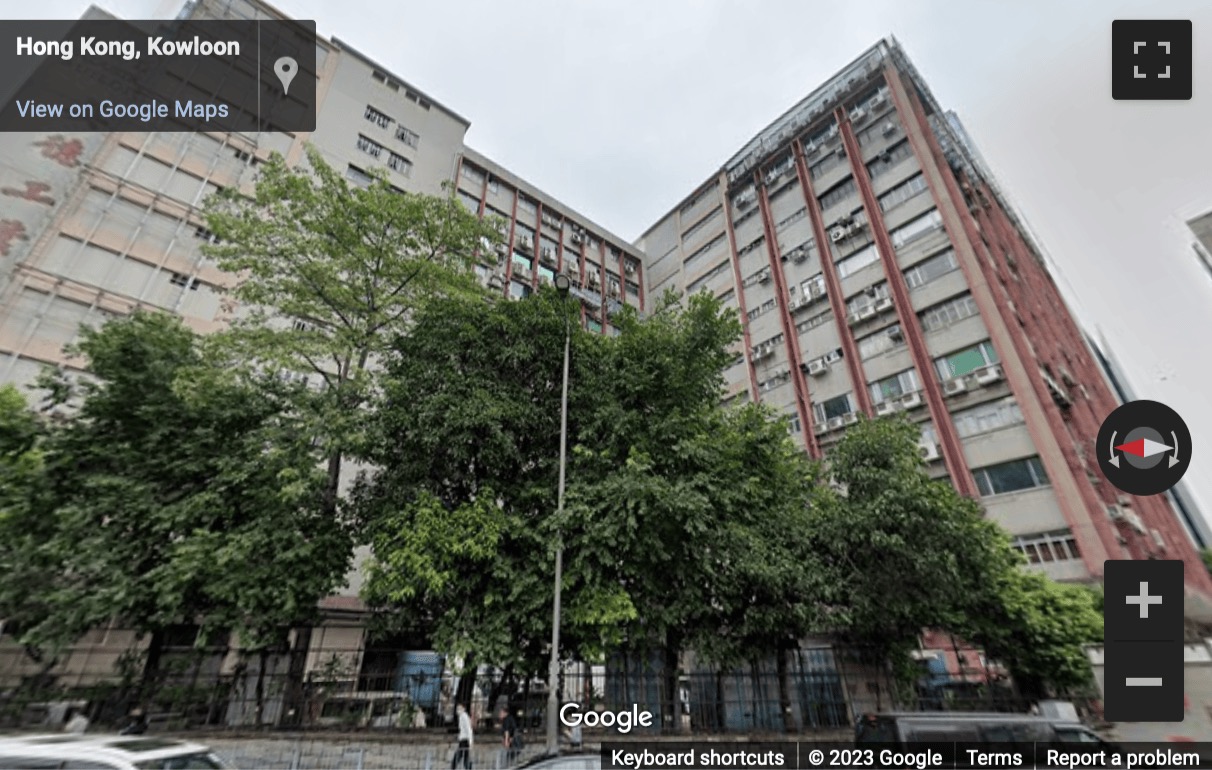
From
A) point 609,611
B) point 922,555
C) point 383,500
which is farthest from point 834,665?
point 383,500

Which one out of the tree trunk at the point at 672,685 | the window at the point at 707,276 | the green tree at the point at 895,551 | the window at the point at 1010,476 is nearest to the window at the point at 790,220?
the window at the point at 707,276

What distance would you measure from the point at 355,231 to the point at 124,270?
15.5 metres

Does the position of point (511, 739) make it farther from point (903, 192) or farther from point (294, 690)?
point (903, 192)

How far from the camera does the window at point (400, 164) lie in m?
33.2

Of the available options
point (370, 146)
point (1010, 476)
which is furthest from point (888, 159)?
point (370, 146)

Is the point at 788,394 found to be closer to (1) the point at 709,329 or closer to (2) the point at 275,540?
(1) the point at 709,329

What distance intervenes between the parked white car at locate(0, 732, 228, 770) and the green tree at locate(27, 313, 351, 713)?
4.97 meters

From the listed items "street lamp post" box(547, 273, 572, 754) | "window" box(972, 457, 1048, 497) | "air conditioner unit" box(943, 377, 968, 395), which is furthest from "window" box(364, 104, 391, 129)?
"window" box(972, 457, 1048, 497)

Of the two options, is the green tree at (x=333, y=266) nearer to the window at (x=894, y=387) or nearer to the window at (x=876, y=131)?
the window at (x=894, y=387)

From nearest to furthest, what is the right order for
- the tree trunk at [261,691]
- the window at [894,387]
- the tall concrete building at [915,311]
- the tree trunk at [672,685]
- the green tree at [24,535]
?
1. the green tree at [24,535]
2. the tree trunk at [261,691]
3. the tree trunk at [672,685]
4. the tall concrete building at [915,311]
5. the window at [894,387]

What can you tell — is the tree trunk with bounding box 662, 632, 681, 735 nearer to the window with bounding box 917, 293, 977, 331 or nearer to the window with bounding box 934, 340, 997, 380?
the window with bounding box 934, 340, 997, 380

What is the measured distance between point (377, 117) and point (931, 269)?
109 ft

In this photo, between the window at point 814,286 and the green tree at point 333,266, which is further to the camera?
the window at point 814,286

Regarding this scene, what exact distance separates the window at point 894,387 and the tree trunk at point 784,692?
16.5 meters
